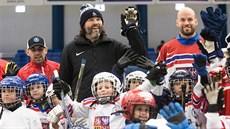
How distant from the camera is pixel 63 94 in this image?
3.58 m

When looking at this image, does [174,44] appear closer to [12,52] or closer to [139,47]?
[139,47]

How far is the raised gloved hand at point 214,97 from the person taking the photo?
2984mm

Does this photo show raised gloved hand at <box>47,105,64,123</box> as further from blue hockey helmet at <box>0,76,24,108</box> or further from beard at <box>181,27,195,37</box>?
beard at <box>181,27,195,37</box>

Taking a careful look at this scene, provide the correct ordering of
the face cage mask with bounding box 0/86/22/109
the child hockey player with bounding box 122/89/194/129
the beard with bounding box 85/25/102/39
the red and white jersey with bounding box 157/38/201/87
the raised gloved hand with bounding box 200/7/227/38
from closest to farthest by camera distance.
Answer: the child hockey player with bounding box 122/89/194/129 < the raised gloved hand with bounding box 200/7/227/38 < the face cage mask with bounding box 0/86/22/109 < the beard with bounding box 85/25/102/39 < the red and white jersey with bounding box 157/38/201/87

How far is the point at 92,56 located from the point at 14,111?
80 centimetres

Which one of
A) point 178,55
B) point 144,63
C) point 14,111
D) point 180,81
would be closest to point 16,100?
A: point 14,111

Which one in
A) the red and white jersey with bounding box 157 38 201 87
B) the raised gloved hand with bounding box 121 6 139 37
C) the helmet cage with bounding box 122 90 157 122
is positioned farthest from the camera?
the red and white jersey with bounding box 157 38 201 87

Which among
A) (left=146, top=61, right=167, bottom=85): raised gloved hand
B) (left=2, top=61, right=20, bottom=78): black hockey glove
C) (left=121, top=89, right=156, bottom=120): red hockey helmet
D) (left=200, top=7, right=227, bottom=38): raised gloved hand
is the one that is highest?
(left=200, top=7, right=227, bottom=38): raised gloved hand

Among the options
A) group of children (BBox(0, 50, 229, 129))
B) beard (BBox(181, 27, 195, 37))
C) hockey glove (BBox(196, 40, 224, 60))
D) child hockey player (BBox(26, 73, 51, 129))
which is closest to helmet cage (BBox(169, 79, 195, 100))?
group of children (BBox(0, 50, 229, 129))

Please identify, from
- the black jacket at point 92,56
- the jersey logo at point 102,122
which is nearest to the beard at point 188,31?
the black jacket at point 92,56

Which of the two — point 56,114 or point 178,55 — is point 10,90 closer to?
point 56,114

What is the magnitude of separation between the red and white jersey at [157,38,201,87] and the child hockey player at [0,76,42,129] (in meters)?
1.19

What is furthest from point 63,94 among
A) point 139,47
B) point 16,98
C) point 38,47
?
point 38,47

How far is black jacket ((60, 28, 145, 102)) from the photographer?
396 centimetres
